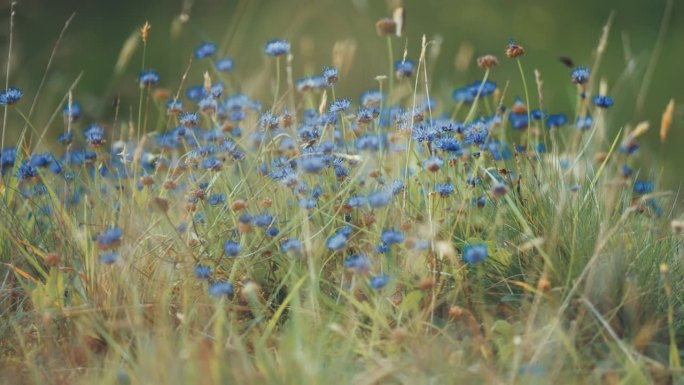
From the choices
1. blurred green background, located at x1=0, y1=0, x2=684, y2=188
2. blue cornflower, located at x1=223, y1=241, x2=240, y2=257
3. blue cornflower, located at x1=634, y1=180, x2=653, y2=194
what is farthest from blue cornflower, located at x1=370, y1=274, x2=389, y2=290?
blurred green background, located at x1=0, y1=0, x2=684, y2=188

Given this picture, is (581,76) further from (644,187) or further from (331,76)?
(331,76)

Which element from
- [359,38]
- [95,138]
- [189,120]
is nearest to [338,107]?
[189,120]

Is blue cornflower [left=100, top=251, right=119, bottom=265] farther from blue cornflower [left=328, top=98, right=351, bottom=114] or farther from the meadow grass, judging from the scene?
blue cornflower [left=328, top=98, right=351, bottom=114]

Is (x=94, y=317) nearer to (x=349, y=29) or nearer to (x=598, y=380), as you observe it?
(x=598, y=380)

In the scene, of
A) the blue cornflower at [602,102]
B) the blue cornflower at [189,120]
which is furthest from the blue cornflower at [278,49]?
the blue cornflower at [602,102]

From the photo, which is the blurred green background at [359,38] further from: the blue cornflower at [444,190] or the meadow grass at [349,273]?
the blue cornflower at [444,190]
